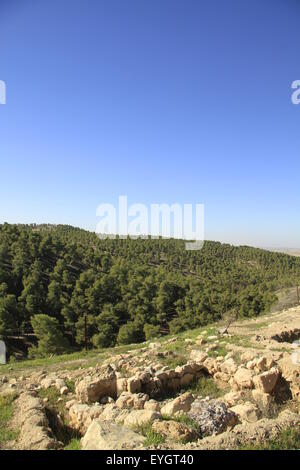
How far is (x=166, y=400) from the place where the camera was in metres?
7.38

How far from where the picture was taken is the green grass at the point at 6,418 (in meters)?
5.35

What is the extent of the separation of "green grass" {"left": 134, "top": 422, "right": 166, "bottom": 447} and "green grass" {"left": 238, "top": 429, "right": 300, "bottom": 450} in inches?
49.1

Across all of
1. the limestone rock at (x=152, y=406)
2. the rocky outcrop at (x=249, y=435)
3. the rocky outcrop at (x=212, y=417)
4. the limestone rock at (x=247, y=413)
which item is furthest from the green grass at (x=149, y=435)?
the limestone rock at (x=247, y=413)

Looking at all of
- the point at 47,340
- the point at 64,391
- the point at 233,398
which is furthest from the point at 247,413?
the point at 47,340

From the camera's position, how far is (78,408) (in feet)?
21.1

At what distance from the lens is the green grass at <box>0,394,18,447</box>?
17.5 ft

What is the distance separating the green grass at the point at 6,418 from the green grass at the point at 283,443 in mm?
4217

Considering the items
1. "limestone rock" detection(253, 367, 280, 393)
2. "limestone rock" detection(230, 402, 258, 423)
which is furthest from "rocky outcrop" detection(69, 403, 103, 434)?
"limestone rock" detection(253, 367, 280, 393)

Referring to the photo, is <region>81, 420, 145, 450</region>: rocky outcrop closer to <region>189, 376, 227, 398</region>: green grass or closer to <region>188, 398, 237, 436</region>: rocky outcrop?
<region>188, 398, 237, 436</region>: rocky outcrop

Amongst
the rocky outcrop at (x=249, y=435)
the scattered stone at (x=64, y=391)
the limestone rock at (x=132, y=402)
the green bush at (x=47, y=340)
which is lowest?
the green bush at (x=47, y=340)

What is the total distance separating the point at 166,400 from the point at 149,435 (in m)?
2.82

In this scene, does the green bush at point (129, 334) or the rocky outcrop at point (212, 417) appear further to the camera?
the green bush at point (129, 334)

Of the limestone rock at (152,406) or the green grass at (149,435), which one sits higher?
the green grass at (149,435)

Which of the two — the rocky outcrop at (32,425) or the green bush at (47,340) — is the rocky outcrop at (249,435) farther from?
the green bush at (47,340)
